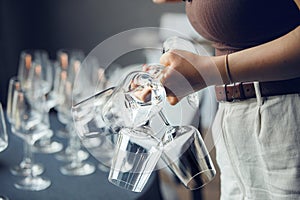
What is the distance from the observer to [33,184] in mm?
1284

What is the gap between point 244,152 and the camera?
115 cm

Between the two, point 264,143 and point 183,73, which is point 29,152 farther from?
point 183,73

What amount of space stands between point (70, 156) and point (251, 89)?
604 mm

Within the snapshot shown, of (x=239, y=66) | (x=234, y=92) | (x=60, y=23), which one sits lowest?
(x=60, y=23)

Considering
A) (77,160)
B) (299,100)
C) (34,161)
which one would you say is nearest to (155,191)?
(77,160)

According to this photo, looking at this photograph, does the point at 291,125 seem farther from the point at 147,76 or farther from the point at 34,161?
the point at 34,161

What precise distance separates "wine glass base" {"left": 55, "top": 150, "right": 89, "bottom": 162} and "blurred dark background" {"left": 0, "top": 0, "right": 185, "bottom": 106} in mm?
1337

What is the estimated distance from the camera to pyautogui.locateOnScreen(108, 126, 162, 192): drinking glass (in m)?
0.76

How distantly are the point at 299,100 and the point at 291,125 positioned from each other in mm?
55

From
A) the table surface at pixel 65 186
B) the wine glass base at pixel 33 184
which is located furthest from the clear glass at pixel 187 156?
the wine glass base at pixel 33 184

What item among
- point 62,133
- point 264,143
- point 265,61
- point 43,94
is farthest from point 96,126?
point 62,133

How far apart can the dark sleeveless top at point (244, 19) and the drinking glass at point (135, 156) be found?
1.04 ft

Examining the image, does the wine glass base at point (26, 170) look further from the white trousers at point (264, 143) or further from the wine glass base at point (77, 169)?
the white trousers at point (264, 143)

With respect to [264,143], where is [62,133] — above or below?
below
